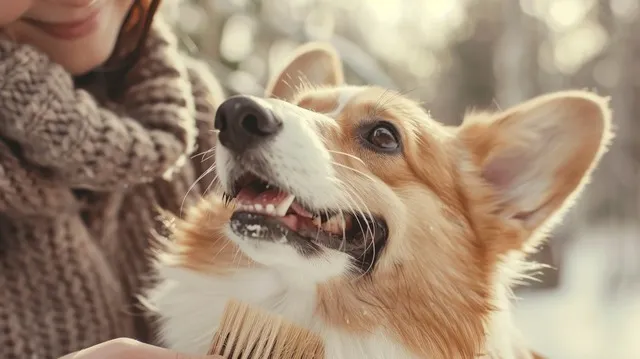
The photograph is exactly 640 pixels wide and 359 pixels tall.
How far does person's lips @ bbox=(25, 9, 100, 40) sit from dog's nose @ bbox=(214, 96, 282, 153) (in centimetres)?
34

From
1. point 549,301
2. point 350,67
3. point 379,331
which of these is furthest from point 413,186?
point 549,301

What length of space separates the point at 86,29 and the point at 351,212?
1.55ft

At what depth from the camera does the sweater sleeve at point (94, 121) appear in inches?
36.4

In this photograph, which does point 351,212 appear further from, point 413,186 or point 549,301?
point 549,301

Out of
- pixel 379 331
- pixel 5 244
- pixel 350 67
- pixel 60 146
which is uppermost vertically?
pixel 350 67

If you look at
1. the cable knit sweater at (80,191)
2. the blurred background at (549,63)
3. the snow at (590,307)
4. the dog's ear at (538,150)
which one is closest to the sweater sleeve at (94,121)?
the cable knit sweater at (80,191)

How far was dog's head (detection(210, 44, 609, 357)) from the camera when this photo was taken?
31.2 inches

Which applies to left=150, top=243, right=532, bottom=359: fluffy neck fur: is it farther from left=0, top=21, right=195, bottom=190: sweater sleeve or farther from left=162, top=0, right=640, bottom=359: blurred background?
left=162, top=0, right=640, bottom=359: blurred background

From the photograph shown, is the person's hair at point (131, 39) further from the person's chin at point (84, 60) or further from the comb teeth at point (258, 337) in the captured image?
the comb teeth at point (258, 337)

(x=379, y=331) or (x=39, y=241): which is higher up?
(x=379, y=331)

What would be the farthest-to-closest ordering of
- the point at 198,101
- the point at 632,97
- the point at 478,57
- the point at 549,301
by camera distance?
the point at 478,57 < the point at 632,97 < the point at 549,301 < the point at 198,101

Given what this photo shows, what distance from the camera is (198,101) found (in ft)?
4.12

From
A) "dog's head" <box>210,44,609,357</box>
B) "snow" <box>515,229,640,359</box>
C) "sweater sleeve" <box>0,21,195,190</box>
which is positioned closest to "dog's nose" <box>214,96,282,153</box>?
"dog's head" <box>210,44,609,357</box>

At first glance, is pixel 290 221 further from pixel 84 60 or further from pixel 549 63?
pixel 549 63
